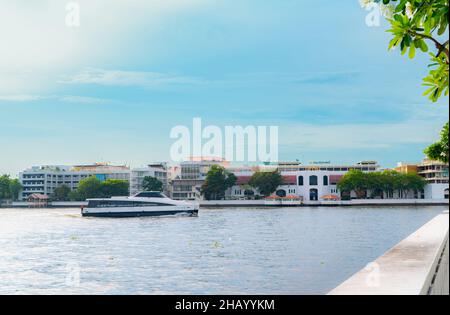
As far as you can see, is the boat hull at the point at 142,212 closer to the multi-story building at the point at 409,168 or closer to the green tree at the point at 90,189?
the green tree at the point at 90,189

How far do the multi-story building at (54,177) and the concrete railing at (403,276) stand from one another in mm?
131771

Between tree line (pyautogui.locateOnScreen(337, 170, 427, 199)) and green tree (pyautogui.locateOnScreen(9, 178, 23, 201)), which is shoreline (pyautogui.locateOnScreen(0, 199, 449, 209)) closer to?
tree line (pyautogui.locateOnScreen(337, 170, 427, 199))

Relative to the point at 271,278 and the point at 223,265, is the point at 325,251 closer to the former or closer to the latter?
the point at 223,265

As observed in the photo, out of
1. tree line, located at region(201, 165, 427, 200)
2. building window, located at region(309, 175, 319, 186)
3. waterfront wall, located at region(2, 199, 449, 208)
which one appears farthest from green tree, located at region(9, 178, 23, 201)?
building window, located at region(309, 175, 319, 186)

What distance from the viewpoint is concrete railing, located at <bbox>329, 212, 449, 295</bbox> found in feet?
29.9

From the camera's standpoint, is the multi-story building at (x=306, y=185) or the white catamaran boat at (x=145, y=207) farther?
the multi-story building at (x=306, y=185)

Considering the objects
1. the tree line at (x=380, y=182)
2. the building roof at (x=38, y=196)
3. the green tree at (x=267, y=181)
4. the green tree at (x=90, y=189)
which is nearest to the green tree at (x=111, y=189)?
the green tree at (x=90, y=189)

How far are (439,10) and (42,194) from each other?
145430mm

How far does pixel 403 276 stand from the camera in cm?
1082

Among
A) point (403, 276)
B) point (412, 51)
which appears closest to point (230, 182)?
point (403, 276)

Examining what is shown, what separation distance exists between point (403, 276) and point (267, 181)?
11124 cm

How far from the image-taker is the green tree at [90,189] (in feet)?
419
